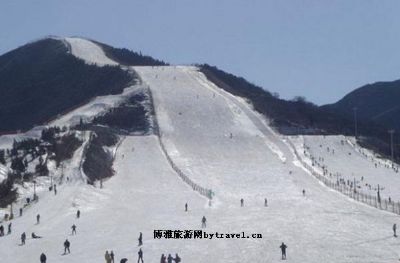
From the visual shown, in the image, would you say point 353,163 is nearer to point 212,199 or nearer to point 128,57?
point 212,199

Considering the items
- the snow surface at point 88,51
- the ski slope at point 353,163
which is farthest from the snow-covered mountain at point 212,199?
the snow surface at point 88,51

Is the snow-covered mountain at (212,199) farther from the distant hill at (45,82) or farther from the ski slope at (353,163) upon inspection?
the distant hill at (45,82)

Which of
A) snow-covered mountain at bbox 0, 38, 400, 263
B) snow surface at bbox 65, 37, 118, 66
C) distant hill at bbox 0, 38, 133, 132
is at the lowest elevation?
snow-covered mountain at bbox 0, 38, 400, 263

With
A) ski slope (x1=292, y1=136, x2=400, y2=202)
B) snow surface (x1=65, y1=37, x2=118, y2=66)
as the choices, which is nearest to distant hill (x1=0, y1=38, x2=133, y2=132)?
snow surface (x1=65, y1=37, x2=118, y2=66)

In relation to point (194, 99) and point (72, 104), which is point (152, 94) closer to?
point (194, 99)

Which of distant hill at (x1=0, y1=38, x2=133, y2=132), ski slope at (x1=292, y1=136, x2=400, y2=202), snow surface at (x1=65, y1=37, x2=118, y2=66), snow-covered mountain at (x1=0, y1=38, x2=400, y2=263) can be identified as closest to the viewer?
snow-covered mountain at (x1=0, y1=38, x2=400, y2=263)

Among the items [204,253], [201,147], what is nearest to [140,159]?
[201,147]

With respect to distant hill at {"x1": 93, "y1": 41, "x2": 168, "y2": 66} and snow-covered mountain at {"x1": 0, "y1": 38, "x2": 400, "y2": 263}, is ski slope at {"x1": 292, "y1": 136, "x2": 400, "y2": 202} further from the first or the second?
distant hill at {"x1": 93, "y1": 41, "x2": 168, "y2": 66}
